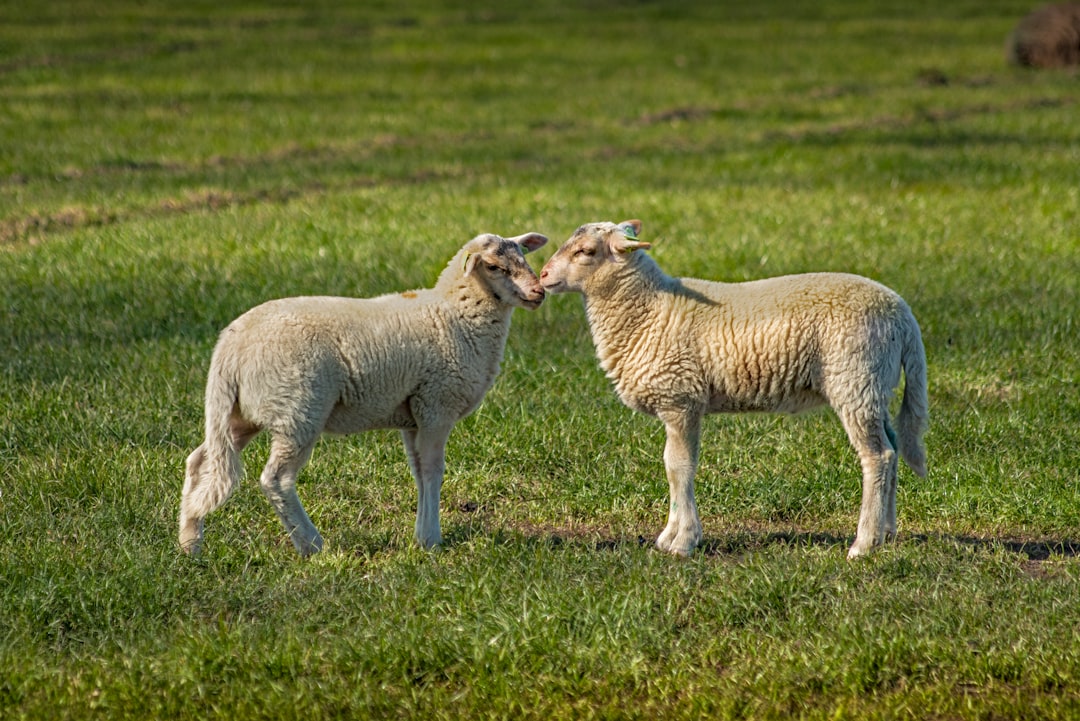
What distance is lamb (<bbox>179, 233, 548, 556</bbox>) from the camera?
16.7 feet

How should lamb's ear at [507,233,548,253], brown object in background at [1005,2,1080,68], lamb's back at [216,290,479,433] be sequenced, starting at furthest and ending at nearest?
brown object in background at [1005,2,1080,68] → lamb's ear at [507,233,548,253] → lamb's back at [216,290,479,433]

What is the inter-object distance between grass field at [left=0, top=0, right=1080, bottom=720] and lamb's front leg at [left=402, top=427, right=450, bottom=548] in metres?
0.08

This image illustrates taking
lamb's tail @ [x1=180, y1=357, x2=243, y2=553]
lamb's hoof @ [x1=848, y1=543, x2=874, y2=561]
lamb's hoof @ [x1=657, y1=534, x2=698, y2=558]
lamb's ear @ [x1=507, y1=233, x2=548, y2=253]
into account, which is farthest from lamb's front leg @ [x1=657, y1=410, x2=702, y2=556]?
lamb's tail @ [x1=180, y1=357, x2=243, y2=553]

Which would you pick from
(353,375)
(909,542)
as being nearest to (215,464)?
(353,375)

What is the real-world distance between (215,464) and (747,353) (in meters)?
2.07

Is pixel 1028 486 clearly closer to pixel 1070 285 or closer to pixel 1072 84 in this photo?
pixel 1070 285

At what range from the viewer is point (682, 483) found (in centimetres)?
539

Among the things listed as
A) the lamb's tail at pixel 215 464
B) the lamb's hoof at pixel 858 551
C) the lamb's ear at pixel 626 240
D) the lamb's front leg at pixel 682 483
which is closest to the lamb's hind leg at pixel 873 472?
the lamb's hoof at pixel 858 551

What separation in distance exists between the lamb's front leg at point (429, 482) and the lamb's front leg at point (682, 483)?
2.90 ft

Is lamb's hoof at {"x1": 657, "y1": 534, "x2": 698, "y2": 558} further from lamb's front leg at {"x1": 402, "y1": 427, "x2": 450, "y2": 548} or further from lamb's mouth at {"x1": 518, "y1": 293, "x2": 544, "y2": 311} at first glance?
lamb's mouth at {"x1": 518, "y1": 293, "x2": 544, "y2": 311}

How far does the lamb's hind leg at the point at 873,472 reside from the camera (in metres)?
5.25

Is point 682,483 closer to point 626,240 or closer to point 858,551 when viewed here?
point 858,551

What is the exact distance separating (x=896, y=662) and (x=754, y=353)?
1.39 m

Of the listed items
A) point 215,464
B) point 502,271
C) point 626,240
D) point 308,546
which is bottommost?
point 308,546
